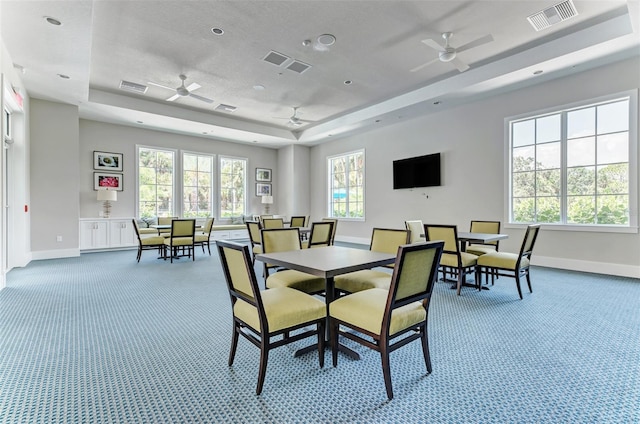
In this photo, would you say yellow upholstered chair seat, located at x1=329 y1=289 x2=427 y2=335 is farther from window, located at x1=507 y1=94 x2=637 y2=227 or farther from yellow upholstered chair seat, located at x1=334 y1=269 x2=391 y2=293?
window, located at x1=507 y1=94 x2=637 y2=227

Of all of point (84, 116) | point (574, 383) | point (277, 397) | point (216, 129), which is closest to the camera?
point (277, 397)

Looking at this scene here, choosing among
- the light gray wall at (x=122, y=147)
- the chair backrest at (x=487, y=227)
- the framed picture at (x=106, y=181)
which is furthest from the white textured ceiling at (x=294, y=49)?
the chair backrest at (x=487, y=227)

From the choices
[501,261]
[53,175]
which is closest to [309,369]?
[501,261]

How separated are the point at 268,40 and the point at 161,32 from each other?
1504mm

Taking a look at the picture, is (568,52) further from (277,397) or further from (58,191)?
(58,191)

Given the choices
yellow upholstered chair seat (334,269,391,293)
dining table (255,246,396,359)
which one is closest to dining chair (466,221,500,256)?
yellow upholstered chair seat (334,269,391,293)

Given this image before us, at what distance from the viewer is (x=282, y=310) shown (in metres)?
1.98

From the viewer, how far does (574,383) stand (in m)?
2.00

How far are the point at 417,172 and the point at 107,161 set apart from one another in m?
8.14

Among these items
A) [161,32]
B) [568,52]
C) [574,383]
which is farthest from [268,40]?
[574,383]

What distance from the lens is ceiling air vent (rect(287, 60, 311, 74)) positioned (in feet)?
17.7

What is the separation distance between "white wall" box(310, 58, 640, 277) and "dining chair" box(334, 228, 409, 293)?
14.1ft

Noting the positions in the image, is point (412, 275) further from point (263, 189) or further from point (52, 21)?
point (263, 189)

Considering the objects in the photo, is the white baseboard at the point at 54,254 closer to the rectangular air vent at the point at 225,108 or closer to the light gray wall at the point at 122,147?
the light gray wall at the point at 122,147
